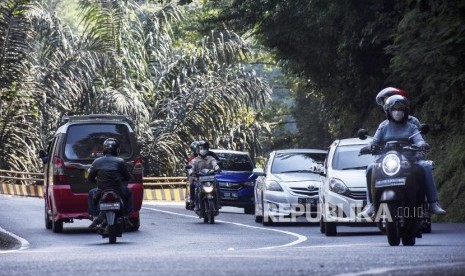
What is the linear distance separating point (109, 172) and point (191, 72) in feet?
117

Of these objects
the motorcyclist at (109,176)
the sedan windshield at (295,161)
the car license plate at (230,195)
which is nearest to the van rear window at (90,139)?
the motorcyclist at (109,176)

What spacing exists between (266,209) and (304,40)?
356 inches

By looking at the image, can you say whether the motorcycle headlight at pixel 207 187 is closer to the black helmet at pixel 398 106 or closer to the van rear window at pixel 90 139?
the van rear window at pixel 90 139

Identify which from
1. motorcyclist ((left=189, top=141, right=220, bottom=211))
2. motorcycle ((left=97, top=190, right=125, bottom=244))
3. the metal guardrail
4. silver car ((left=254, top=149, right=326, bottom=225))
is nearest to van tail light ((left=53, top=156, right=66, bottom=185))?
motorcycle ((left=97, top=190, right=125, bottom=244))

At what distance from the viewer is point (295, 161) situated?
99.5ft

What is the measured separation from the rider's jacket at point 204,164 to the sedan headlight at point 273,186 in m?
1.87

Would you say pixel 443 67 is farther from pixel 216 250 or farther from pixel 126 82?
pixel 126 82

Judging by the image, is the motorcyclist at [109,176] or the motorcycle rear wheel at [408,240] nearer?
the motorcycle rear wheel at [408,240]

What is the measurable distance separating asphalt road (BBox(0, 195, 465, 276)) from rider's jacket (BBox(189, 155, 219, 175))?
1.18 meters

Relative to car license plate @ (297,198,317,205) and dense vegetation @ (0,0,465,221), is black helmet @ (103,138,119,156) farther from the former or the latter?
dense vegetation @ (0,0,465,221)

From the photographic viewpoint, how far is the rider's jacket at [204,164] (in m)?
31.2

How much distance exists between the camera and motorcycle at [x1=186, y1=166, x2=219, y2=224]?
99.5 ft

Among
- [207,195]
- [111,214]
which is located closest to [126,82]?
[207,195]

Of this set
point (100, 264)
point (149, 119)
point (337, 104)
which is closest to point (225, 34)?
point (149, 119)
